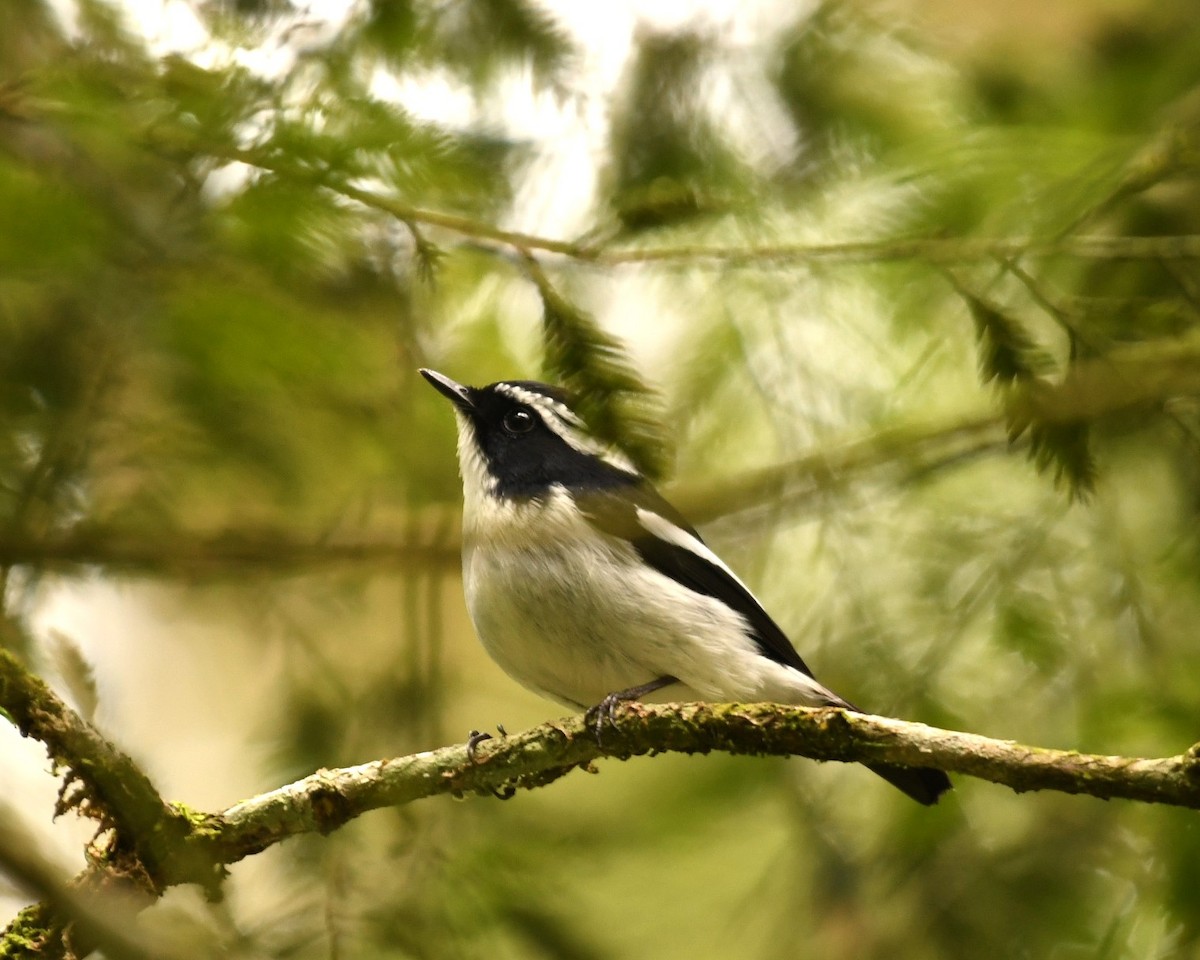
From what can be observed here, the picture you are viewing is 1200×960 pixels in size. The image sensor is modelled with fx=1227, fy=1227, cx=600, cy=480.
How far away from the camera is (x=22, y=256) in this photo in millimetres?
1640

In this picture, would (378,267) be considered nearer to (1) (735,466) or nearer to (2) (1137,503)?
(1) (735,466)

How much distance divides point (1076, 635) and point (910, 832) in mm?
810

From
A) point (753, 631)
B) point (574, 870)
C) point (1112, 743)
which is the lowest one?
point (1112, 743)

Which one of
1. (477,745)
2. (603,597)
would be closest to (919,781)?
(603,597)

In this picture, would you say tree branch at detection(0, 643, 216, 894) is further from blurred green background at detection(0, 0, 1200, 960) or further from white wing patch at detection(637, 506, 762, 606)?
white wing patch at detection(637, 506, 762, 606)

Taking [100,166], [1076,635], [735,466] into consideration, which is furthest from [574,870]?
[100,166]

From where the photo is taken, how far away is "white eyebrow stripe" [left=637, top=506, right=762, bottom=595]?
349cm

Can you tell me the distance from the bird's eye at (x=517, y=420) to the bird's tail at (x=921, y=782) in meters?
1.44

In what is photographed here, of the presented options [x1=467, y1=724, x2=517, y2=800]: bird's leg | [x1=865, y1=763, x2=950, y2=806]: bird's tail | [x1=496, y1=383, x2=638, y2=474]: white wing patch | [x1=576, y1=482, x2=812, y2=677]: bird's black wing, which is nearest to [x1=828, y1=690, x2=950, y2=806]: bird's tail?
[x1=865, y1=763, x2=950, y2=806]: bird's tail

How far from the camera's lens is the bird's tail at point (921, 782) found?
3.22 meters

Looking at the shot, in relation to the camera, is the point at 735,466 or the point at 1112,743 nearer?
the point at 1112,743

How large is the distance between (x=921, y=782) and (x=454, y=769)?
4.75 feet

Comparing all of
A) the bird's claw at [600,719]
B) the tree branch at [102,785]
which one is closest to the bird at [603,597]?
the bird's claw at [600,719]

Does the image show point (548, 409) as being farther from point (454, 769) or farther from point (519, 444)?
point (454, 769)
